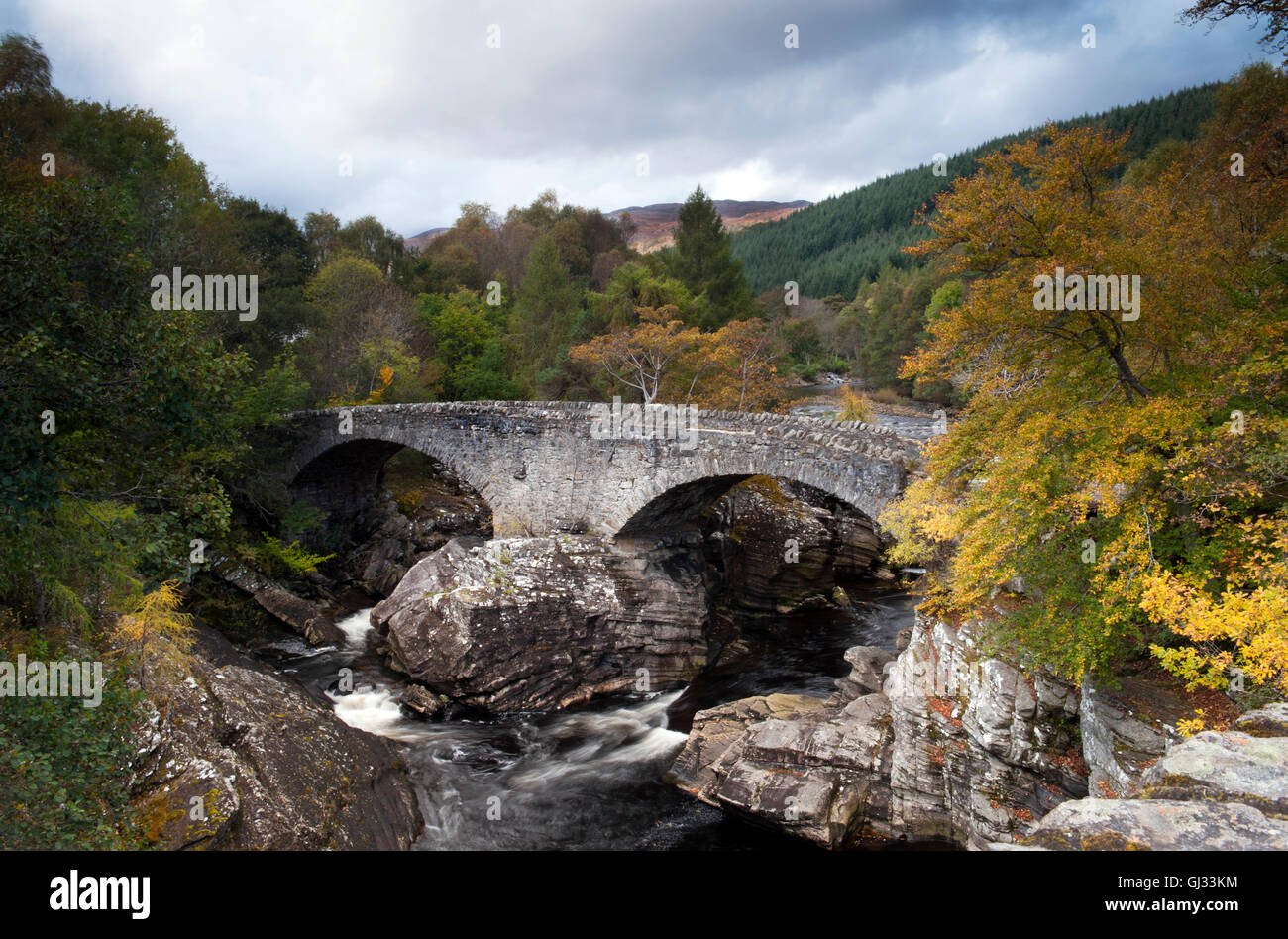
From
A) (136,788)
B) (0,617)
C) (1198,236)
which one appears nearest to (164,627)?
(0,617)

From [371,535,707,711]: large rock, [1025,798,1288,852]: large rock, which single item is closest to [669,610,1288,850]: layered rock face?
[1025,798,1288,852]: large rock

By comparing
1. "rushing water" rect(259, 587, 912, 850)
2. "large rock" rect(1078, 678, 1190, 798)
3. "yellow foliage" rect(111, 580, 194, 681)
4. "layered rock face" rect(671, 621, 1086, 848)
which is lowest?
"rushing water" rect(259, 587, 912, 850)

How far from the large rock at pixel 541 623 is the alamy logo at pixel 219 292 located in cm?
1122

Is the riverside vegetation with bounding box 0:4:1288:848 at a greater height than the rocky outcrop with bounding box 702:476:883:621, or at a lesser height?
greater

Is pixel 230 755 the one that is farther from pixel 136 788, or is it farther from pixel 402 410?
pixel 402 410

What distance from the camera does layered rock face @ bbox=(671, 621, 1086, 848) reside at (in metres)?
8.45

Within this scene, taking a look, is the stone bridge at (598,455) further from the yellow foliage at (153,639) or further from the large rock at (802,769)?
the yellow foliage at (153,639)

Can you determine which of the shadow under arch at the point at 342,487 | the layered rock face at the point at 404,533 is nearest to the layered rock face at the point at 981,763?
the layered rock face at the point at 404,533

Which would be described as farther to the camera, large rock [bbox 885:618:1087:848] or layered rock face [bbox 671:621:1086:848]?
layered rock face [bbox 671:621:1086:848]

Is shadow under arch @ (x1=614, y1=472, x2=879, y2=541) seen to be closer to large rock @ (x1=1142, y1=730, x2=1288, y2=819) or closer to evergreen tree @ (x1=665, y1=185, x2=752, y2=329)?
large rock @ (x1=1142, y1=730, x2=1288, y2=819)

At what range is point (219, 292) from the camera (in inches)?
878

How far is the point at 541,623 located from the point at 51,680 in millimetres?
9425

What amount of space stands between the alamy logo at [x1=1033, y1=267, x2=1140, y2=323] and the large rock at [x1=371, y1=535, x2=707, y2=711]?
11.6 meters
